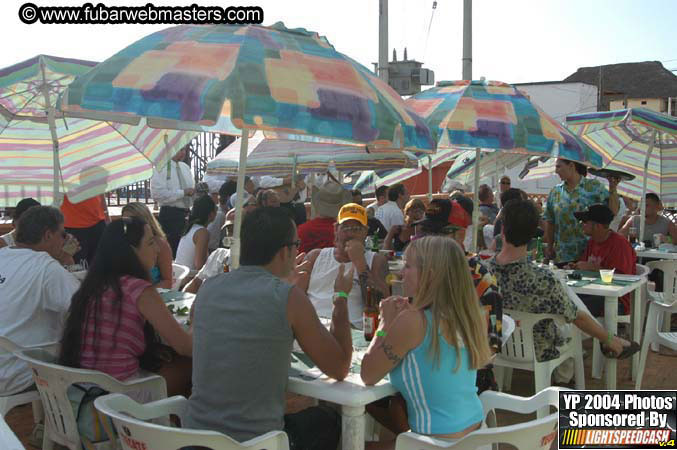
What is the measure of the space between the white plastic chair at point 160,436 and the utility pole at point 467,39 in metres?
11.4

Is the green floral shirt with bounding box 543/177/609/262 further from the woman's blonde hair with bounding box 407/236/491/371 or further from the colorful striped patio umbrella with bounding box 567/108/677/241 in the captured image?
the woman's blonde hair with bounding box 407/236/491/371

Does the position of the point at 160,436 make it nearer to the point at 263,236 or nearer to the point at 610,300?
the point at 263,236

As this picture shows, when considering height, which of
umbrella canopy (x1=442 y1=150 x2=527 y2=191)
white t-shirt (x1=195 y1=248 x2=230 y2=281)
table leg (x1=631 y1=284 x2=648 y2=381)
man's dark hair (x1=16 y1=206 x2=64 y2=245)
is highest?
umbrella canopy (x1=442 y1=150 x2=527 y2=191)

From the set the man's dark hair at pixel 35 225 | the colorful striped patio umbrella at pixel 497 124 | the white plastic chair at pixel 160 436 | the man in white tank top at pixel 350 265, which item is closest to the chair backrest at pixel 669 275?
the colorful striped patio umbrella at pixel 497 124

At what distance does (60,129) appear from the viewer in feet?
18.9

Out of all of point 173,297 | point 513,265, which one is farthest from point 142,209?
point 513,265

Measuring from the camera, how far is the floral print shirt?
3.88 m

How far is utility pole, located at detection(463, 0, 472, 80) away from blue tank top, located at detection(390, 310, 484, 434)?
11.1m

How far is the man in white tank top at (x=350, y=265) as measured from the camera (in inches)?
165

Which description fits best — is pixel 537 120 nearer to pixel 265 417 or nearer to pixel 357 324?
pixel 357 324

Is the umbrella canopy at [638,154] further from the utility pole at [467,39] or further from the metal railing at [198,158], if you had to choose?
the metal railing at [198,158]

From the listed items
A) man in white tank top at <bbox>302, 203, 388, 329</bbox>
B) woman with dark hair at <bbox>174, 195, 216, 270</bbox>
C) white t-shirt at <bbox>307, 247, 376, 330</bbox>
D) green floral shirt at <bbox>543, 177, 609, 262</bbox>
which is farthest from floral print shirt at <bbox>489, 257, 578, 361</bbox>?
woman with dark hair at <bbox>174, 195, 216, 270</bbox>

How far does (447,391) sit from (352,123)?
1.27m

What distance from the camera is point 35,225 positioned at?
365cm
